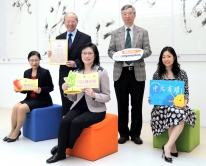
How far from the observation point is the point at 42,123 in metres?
3.82

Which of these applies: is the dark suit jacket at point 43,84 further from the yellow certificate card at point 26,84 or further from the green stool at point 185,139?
the green stool at point 185,139

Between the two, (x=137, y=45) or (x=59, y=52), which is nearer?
(x=137, y=45)

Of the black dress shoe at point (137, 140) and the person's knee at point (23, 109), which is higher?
the person's knee at point (23, 109)

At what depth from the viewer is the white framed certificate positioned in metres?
3.63

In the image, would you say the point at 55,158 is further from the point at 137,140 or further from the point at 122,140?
the point at 137,140

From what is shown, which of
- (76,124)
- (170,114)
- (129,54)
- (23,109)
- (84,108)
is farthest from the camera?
(23,109)

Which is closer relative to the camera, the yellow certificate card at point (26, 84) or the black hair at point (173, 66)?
the black hair at point (173, 66)

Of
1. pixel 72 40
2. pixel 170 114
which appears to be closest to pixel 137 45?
pixel 72 40

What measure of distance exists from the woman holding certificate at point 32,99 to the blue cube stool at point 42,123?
108 mm

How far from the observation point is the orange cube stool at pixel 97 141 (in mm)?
2955

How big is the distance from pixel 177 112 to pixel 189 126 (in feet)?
0.95

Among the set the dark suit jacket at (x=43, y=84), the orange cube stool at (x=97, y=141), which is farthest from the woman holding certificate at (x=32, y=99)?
the orange cube stool at (x=97, y=141)

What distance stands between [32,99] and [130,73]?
4.77 ft

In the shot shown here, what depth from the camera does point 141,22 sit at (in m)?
4.77
